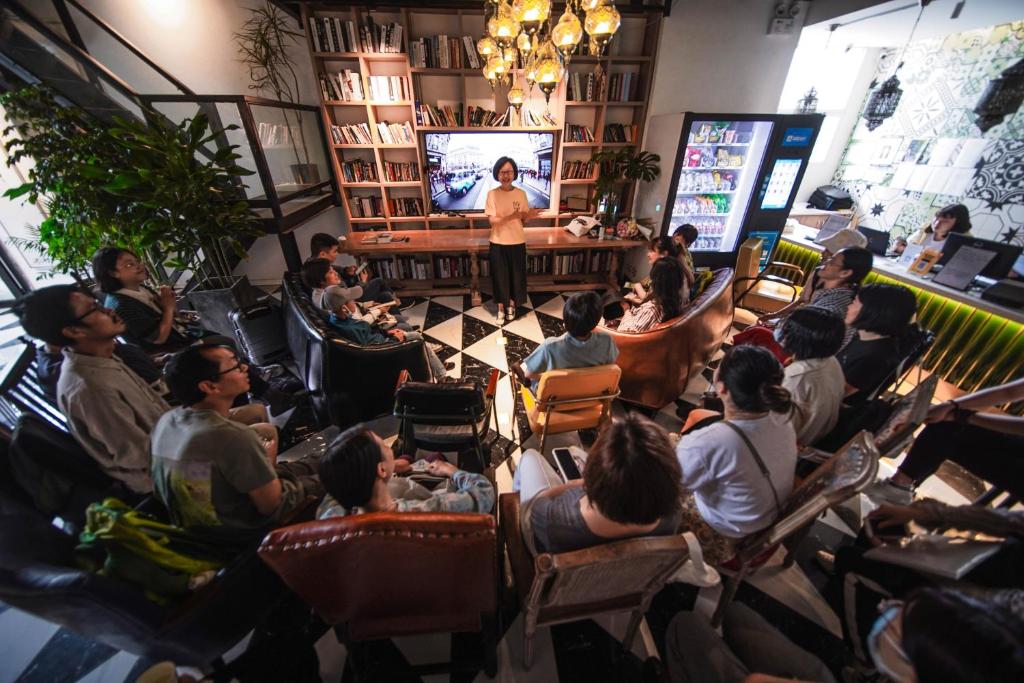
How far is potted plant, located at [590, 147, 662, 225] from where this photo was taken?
362cm

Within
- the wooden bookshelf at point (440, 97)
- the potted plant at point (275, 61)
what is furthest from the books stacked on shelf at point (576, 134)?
the potted plant at point (275, 61)

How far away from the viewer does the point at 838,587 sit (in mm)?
1395

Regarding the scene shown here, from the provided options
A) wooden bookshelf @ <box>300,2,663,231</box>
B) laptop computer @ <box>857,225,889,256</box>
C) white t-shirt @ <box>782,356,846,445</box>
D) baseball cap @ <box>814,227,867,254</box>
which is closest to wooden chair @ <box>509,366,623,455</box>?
white t-shirt @ <box>782,356,846,445</box>

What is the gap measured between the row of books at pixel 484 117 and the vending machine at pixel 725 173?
163 cm

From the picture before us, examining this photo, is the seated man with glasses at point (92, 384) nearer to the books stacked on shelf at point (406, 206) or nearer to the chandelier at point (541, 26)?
the chandelier at point (541, 26)

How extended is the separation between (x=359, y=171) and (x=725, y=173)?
414 centimetres

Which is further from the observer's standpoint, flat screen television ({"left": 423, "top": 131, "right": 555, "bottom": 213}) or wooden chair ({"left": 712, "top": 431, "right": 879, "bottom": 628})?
flat screen television ({"left": 423, "top": 131, "right": 555, "bottom": 213})

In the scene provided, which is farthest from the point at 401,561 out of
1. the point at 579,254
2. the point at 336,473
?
the point at 579,254

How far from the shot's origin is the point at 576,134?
150 inches

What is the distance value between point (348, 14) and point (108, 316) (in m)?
3.57

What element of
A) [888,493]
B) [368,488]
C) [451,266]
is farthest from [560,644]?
[451,266]

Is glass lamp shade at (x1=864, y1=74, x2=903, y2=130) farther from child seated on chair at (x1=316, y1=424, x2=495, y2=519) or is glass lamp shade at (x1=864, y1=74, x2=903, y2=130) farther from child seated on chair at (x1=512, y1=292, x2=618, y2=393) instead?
child seated on chair at (x1=316, y1=424, x2=495, y2=519)

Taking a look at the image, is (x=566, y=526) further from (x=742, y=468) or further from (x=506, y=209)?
(x=506, y=209)

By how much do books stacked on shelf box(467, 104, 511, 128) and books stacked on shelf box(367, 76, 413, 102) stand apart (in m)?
0.63
